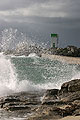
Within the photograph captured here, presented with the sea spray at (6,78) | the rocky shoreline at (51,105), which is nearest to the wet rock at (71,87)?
the rocky shoreline at (51,105)

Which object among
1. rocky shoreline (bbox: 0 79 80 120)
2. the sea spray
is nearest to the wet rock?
rocky shoreline (bbox: 0 79 80 120)

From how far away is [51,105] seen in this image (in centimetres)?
873

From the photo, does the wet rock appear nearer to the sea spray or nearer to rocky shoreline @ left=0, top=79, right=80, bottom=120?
rocky shoreline @ left=0, top=79, right=80, bottom=120

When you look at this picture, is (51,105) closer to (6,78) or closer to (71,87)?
(71,87)

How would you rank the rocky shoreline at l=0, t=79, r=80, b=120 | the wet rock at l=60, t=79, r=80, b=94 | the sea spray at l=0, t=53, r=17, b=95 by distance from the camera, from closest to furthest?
the rocky shoreline at l=0, t=79, r=80, b=120, the wet rock at l=60, t=79, r=80, b=94, the sea spray at l=0, t=53, r=17, b=95

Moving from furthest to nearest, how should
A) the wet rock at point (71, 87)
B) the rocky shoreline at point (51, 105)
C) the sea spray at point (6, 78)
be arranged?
the sea spray at point (6, 78)
the wet rock at point (71, 87)
the rocky shoreline at point (51, 105)

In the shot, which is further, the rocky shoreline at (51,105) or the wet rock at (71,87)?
the wet rock at (71,87)

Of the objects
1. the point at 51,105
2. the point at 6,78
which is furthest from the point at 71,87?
the point at 6,78

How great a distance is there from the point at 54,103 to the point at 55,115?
70.9 inches

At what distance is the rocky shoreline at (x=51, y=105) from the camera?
23.5ft

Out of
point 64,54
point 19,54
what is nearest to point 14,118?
point 64,54

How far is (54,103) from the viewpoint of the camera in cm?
889

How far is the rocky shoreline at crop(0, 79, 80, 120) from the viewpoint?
23.5 ft

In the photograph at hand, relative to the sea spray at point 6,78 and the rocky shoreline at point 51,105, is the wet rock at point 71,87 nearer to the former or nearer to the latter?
the rocky shoreline at point 51,105
